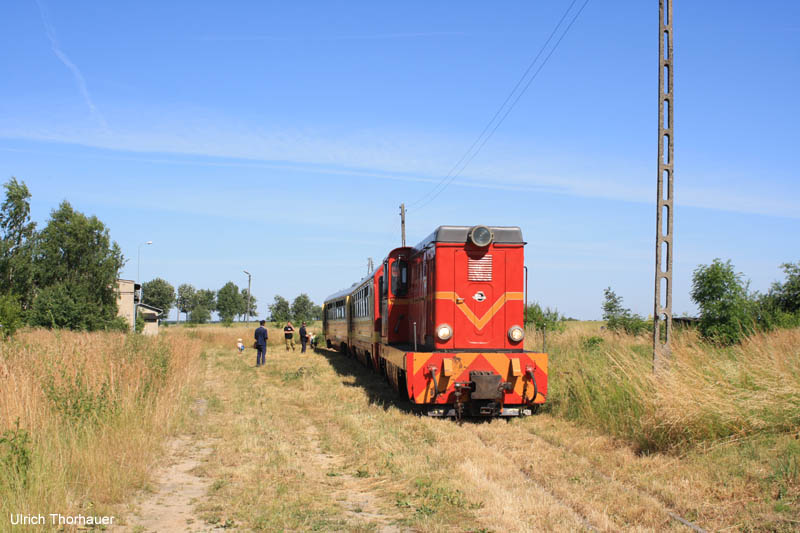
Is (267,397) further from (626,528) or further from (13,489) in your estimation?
(626,528)

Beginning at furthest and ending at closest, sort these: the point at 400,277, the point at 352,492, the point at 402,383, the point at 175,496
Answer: the point at 400,277
the point at 402,383
the point at 352,492
the point at 175,496

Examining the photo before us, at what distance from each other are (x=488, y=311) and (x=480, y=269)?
802 millimetres

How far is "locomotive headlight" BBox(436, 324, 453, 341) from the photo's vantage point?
11.4 metres

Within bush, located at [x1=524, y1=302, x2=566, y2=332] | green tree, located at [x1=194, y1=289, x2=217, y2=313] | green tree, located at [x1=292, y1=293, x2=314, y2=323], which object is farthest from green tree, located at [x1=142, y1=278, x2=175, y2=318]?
bush, located at [x1=524, y1=302, x2=566, y2=332]

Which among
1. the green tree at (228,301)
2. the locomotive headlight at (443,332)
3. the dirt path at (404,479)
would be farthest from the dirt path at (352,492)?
the green tree at (228,301)

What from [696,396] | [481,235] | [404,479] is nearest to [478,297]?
[481,235]

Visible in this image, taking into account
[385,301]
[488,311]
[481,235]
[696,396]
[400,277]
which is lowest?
[696,396]

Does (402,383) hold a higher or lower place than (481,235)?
lower

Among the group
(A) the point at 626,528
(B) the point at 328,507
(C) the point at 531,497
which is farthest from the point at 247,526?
(A) the point at 626,528

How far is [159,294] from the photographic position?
129m

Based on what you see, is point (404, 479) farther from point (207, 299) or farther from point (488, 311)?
point (207, 299)

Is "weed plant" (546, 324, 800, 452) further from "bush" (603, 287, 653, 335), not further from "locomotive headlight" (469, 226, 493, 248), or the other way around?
"bush" (603, 287, 653, 335)

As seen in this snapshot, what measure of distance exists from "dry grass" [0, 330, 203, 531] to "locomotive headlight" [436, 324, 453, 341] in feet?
15.5

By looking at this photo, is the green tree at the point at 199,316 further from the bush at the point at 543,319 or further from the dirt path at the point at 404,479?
the dirt path at the point at 404,479
